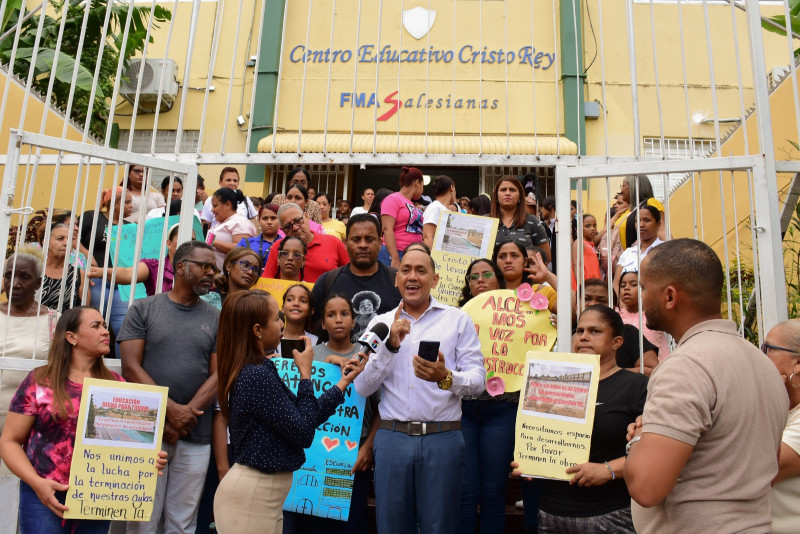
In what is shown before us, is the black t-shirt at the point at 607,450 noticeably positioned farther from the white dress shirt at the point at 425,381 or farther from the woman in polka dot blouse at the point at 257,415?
the woman in polka dot blouse at the point at 257,415

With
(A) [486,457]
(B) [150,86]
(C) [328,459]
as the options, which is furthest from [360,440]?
(B) [150,86]

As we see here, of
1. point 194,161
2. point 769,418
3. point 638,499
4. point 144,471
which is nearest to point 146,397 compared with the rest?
point 144,471

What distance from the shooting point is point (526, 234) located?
6277 millimetres

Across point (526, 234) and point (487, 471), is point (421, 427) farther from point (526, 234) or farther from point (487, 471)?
point (526, 234)

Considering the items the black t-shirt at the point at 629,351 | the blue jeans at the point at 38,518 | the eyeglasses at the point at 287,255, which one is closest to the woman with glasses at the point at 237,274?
the eyeglasses at the point at 287,255

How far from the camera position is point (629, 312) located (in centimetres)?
515

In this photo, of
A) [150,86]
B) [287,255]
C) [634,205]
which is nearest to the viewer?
[287,255]

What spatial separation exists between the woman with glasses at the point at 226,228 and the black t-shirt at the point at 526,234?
2423 mm

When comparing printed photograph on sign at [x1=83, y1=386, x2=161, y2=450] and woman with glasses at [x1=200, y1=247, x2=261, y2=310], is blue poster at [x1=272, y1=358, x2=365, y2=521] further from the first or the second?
woman with glasses at [x1=200, y1=247, x2=261, y2=310]

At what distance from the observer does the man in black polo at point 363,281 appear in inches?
204

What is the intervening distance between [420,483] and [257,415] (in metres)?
0.99

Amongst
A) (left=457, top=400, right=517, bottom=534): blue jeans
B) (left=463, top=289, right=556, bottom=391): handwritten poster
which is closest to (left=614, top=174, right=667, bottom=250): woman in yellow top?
(left=463, top=289, right=556, bottom=391): handwritten poster

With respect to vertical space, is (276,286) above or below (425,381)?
above

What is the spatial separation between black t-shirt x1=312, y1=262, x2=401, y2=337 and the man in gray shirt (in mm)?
932
